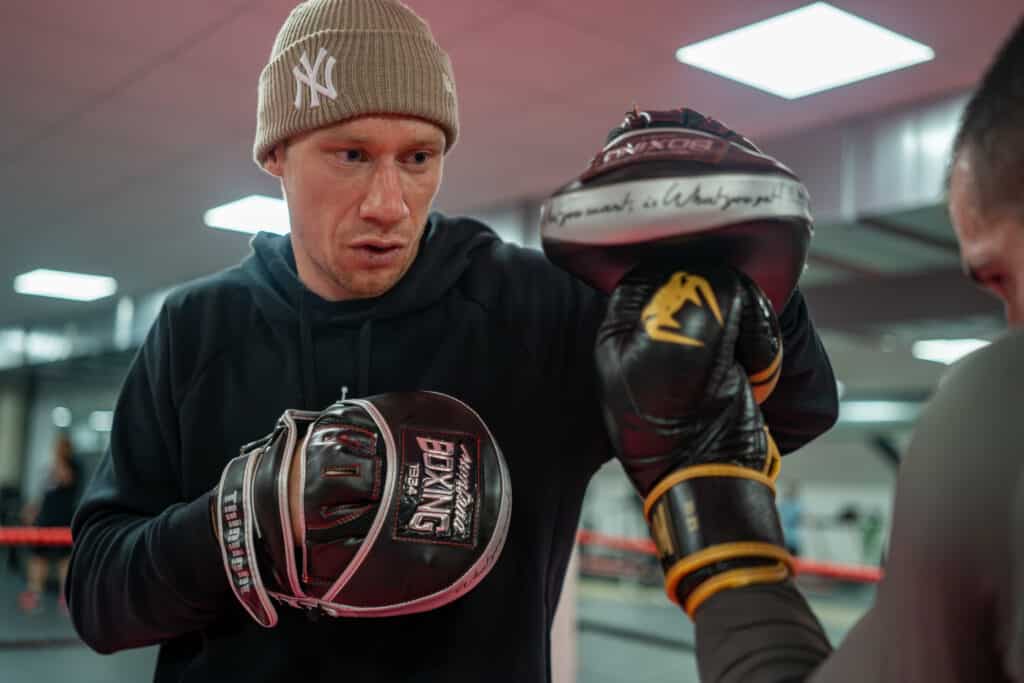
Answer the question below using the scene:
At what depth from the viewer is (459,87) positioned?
3805 millimetres

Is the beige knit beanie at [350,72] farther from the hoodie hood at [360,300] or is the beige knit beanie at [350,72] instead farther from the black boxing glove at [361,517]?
the black boxing glove at [361,517]

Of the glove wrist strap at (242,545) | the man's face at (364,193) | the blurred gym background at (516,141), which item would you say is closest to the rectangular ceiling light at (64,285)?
the blurred gym background at (516,141)

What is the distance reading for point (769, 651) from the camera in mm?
698

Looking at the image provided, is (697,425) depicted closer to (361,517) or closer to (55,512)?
(361,517)

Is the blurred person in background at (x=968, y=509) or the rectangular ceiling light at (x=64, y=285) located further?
the rectangular ceiling light at (x=64, y=285)

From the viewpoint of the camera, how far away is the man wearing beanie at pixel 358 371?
1062 millimetres

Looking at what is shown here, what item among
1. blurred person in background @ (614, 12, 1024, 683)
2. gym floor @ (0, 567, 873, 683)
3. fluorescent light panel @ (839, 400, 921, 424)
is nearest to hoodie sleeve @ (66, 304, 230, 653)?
blurred person in background @ (614, 12, 1024, 683)

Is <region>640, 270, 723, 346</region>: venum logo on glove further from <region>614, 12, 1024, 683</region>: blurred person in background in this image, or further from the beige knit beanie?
the beige knit beanie

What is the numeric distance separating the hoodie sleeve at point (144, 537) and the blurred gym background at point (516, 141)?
7.12 ft

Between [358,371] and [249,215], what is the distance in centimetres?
482

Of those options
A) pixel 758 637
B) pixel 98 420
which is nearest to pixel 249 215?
pixel 758 637

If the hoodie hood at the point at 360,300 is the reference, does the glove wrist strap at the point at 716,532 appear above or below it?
below

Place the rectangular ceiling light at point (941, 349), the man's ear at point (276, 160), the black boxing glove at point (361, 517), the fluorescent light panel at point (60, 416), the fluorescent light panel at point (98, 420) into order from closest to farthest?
the black boxing glove at point (361, 517)
the man's ear at point (276, 160)
the rectangular ceiling light at point (941, 349)
the fluorescent light panel at point (60, 416)
the fluorescent light panel at point (98, 420)

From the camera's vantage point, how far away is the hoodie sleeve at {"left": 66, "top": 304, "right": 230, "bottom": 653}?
102cm
